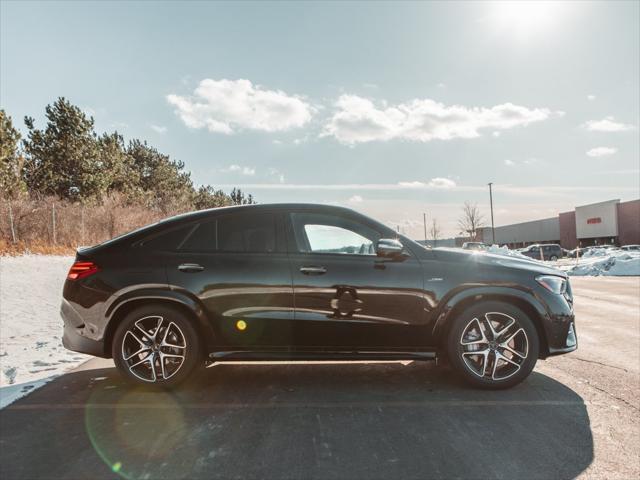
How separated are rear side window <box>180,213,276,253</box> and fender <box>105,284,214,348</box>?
0.43 meters

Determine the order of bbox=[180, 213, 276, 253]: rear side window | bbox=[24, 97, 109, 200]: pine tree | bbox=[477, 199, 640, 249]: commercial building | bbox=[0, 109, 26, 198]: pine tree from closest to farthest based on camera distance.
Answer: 1. bbox=[180, 213, 276, 253]: rear side window
2. bbox=[0, 109, 26, 198]: pine tree
3. bbox=[24, 97, 109, 200]: pine tree
4. bbox=[477, 199, 640, 249]: commercial building

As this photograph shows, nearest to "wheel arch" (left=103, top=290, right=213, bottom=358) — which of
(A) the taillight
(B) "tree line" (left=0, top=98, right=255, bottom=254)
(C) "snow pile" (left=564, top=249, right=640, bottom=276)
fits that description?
(A) the taillight

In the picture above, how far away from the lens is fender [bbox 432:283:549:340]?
4000 millimetres

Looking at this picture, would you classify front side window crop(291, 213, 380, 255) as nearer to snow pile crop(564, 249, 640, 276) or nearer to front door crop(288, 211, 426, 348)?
front door crop(288, 211, 426, 348)

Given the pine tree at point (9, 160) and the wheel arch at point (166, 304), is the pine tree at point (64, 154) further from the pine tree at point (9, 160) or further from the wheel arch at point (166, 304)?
the wheel arch at point (166, 304)

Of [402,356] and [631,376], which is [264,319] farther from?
[631,376]

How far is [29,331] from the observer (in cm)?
664

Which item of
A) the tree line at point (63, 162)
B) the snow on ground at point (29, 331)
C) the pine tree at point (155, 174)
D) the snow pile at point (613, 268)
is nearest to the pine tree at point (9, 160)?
the tree line at point (63, 162)

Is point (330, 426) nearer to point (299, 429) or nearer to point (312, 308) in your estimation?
point (299, 429)

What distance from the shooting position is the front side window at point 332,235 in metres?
4.14

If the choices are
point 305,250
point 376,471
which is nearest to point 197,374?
point 305,250

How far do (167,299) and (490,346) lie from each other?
300 centimetres

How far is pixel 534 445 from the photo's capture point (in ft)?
9.50

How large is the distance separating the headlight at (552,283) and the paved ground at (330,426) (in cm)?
92
